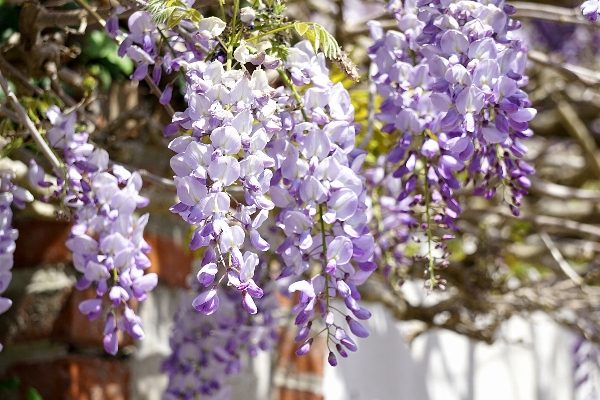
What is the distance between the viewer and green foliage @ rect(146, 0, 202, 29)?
26.7 inches

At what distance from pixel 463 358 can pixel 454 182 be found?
1.12m

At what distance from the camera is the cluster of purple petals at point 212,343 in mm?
1128

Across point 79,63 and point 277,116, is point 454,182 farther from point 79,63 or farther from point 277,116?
point 79,63

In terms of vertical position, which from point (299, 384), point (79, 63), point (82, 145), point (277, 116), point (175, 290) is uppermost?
point (277, 116)

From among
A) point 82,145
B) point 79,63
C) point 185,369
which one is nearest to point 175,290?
point 185,369

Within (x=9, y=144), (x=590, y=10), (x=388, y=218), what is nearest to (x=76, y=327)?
(x=9, y=144)

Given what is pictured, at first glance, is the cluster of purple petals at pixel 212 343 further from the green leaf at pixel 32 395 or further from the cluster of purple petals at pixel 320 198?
the cluster of purple petals at pixel 320 198

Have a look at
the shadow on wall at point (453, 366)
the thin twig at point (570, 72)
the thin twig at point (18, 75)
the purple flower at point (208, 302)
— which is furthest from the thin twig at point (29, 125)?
the shadow on wall at point (453, 366)

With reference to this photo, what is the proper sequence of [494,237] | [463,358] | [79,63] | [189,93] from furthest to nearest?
[463,358] < [494,237] < [79,63] < [189,93]

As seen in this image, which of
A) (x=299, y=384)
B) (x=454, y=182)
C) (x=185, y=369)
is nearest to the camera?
(x=454, y=182)

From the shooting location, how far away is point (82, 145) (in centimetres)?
84

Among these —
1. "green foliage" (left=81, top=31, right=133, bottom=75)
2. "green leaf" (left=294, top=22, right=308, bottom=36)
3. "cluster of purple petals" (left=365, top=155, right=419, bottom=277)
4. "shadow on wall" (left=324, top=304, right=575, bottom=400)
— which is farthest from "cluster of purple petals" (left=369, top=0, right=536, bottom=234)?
"shadow on wall" (left=324, top=304, right=575, bottom=400)

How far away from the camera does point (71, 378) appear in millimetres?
1120

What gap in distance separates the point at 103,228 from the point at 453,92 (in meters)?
0.38
